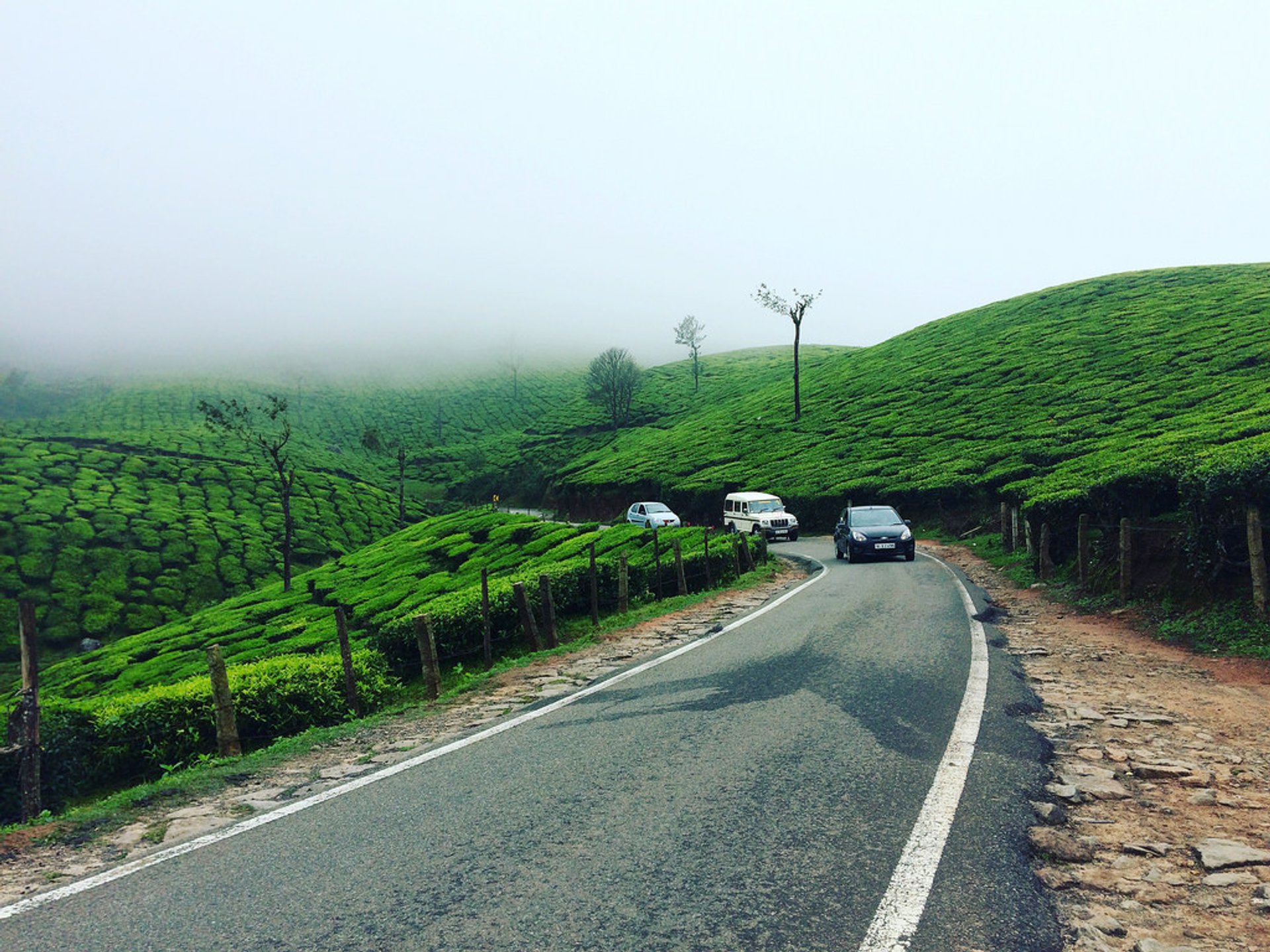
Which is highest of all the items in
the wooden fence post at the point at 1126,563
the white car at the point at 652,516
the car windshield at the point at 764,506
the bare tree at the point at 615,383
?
the bare tree at the point at 615,383

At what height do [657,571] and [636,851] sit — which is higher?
[636,851]

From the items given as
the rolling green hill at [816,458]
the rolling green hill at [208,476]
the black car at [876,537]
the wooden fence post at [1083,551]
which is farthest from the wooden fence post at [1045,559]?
the rolling green hill at [208,476]

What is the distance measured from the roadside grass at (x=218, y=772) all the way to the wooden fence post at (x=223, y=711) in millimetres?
211

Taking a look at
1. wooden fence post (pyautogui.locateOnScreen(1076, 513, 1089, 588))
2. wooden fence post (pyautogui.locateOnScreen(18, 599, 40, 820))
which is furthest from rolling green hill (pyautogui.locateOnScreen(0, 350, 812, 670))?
wooden fence post (pyautogui.locateOnScreen(1076, 513, 1089, 588))

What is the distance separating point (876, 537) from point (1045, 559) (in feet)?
20.5

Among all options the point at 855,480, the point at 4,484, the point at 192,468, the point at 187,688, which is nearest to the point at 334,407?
the point at 192,468

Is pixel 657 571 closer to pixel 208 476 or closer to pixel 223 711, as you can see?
pixel 223 711

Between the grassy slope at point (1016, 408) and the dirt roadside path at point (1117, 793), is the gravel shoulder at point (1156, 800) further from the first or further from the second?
the grassy slope at point (1016, 408)

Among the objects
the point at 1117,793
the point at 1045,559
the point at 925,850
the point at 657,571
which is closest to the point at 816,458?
the point at 1045,559

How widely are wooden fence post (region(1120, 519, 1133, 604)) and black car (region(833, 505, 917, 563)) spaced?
1006 cm

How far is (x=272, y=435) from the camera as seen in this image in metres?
145

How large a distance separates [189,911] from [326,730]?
4.13m

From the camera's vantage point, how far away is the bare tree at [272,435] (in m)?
51.6

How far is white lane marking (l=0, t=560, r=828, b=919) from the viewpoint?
13.0 feet
